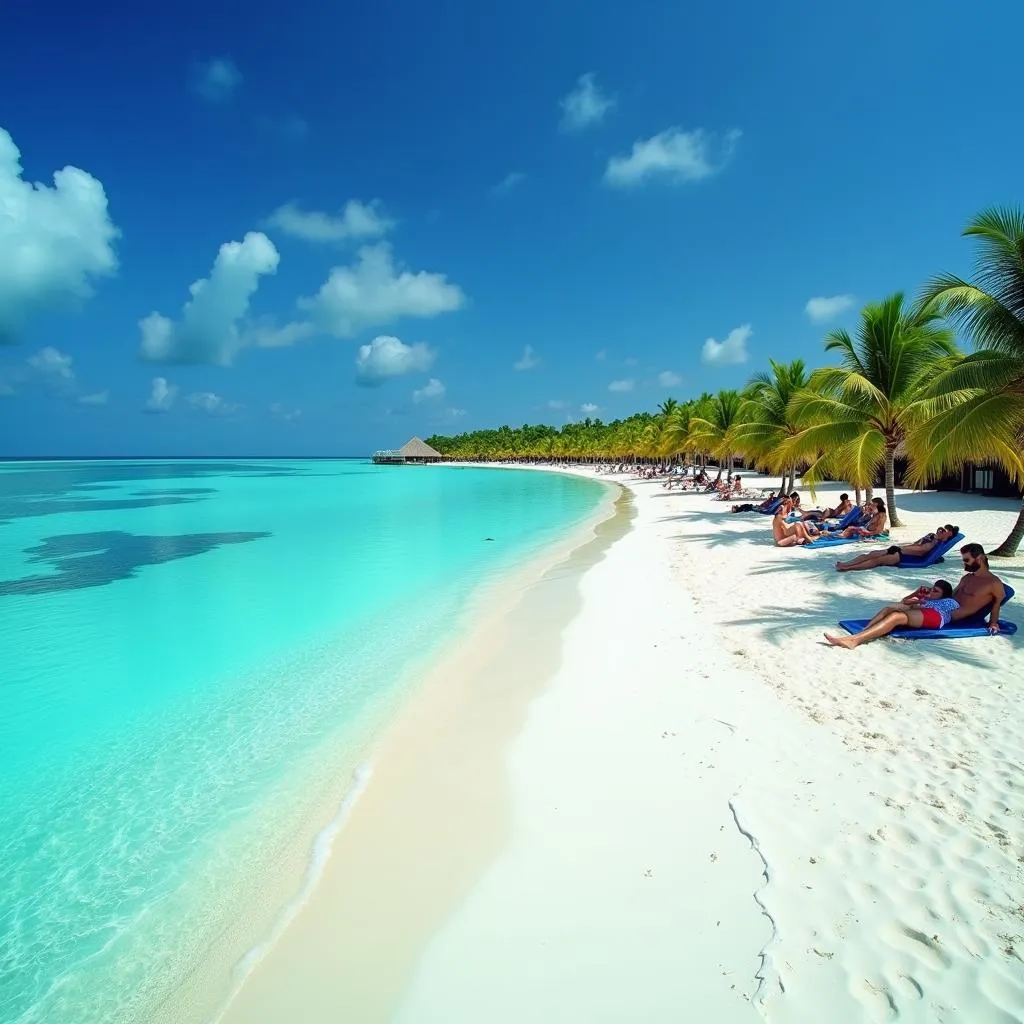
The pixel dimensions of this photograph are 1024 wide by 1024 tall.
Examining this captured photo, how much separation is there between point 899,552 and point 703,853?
719 centimetres

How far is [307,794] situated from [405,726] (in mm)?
1107

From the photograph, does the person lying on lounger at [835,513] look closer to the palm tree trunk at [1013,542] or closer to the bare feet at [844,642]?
the palm tree trunk at [1013,542]

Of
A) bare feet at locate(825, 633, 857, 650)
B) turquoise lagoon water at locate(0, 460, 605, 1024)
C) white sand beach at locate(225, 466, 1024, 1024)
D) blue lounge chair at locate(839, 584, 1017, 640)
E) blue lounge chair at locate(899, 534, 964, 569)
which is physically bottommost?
turquoise lagoon water at locate(0, 460, 605, 1024)

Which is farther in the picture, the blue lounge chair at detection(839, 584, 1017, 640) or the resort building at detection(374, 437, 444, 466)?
the resort building at detection(374, 437, 444, 466)

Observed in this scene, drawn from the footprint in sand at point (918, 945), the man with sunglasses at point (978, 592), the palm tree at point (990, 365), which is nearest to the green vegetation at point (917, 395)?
the palm tree at point (990, 365)

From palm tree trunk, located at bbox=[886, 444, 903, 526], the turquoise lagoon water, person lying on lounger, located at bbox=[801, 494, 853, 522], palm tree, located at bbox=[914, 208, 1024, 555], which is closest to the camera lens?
the turquoise lagoon water

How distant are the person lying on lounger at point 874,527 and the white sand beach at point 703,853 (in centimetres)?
528

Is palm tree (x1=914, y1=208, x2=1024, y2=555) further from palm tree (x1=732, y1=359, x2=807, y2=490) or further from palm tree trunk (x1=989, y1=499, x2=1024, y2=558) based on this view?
palm tree (x1=732, y1=359, x2=807, y2=490)

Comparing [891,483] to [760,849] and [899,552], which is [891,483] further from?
[760,849]

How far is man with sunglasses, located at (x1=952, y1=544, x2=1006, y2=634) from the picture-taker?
5516mm

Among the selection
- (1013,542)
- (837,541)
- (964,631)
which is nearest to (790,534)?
(837,541)

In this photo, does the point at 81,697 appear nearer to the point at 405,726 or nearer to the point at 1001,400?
the point at 405,726

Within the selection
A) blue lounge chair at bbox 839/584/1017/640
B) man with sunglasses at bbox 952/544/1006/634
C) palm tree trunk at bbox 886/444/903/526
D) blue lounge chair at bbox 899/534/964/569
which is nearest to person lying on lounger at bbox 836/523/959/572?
blue lounge chair at bbox 899/534/964/569

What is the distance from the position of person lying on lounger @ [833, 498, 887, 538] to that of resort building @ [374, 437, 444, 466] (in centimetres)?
11241
